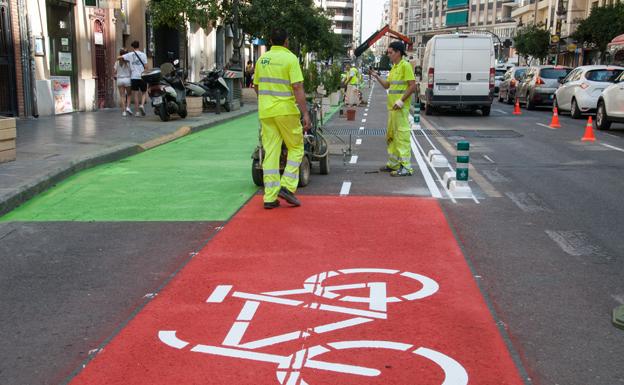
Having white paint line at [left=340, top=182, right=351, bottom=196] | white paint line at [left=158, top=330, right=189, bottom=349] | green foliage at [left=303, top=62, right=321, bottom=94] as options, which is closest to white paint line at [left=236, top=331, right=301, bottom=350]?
white paint line at [left=158, top=330, right=189, bottom=349]

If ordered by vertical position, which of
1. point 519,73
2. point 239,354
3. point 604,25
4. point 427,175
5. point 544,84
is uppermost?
point 604,25

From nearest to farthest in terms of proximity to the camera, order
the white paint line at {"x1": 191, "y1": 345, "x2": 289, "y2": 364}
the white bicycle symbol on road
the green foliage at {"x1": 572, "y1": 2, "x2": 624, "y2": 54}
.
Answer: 1. the white bicycle symbol on road
2. the white paint line at {"x1": 191, "y1": 345, "x2": 289, "y2": 364}
3. the green foliage at {"x1": 572, "y1": 2, "x2": 624, "y2": 54}

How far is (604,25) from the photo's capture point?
4141 centimetres

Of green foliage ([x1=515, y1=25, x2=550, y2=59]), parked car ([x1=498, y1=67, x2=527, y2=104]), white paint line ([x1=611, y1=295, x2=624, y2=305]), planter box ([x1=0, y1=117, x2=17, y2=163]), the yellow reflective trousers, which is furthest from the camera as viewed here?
green foliage ([x1=515, y1=25, x2=550, y2=59])

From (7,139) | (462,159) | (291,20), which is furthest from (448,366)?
(291,20)

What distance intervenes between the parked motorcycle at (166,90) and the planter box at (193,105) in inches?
48.9

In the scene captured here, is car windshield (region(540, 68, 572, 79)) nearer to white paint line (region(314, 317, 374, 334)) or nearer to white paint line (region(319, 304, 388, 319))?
white paint line (region(319, 304, 388, 319))

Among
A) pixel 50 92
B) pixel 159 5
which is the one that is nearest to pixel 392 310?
pixel 50 92

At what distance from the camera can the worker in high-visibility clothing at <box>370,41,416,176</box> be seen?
10.2 metres

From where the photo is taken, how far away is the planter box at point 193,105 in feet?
66.1

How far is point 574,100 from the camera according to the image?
2303 centimetres

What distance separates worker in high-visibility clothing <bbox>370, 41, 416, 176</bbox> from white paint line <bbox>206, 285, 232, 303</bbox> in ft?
18.6

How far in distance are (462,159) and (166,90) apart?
36.5ft

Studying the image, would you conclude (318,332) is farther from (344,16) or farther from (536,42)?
(344,16)
